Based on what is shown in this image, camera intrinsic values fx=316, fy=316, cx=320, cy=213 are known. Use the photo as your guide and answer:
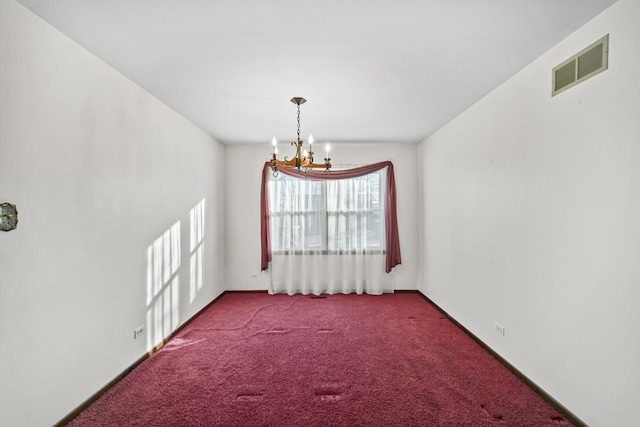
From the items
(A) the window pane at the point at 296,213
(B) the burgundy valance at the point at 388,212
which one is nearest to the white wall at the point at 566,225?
(B) the burgundy valance at the point at 388,212

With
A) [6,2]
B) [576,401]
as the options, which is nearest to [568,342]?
[576,401]

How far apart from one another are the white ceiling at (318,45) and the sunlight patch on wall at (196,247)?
4.58ft

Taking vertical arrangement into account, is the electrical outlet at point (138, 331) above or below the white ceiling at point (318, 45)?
below

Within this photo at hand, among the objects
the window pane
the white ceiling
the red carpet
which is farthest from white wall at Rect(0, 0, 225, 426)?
the window pane

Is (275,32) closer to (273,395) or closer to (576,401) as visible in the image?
(273,395)

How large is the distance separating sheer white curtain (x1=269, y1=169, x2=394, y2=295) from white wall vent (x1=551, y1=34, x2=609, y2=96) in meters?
3.26

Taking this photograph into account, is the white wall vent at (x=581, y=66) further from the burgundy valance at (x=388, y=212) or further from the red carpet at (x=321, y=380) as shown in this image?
the burgundy valance at (x=388, y=212)

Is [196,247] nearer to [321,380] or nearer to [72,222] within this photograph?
[72,222]

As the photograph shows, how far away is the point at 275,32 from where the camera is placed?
2045mm

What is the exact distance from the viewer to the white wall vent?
1.87 m

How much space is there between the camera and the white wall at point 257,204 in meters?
5.38

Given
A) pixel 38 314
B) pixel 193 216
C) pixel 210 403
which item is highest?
pixel 193 216

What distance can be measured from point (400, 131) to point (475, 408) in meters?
3.47

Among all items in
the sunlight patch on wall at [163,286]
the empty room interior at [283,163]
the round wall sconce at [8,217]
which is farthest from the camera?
the sunlight patch on wall at [163,286]
